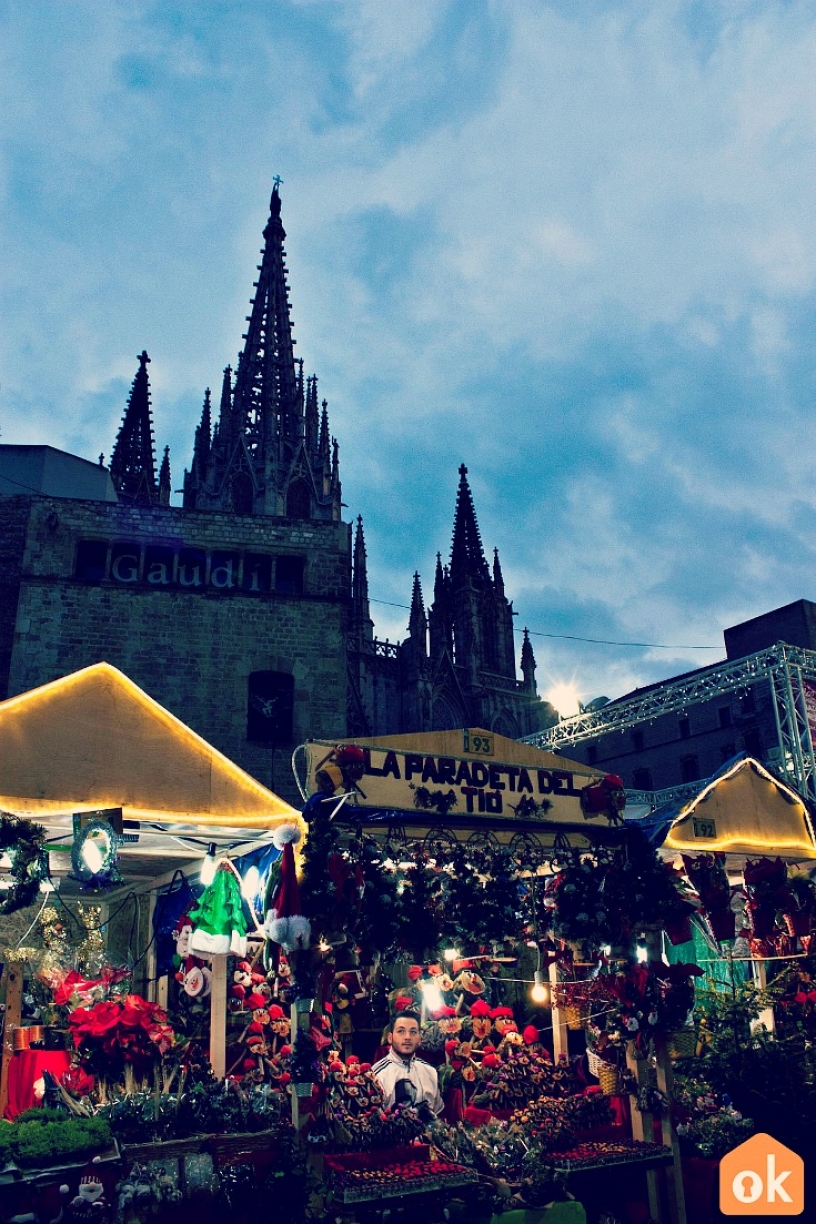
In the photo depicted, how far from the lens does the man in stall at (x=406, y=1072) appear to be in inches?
372

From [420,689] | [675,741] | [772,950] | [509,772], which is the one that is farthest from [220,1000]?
[420,689]

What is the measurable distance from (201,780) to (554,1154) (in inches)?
186

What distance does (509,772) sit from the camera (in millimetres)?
9562

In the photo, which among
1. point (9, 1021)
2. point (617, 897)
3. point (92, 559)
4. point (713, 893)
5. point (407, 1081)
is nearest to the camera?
point (9, 1021)

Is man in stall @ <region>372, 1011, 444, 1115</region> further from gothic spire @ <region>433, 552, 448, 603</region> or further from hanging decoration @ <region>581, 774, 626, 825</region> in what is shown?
gothic spire @ <region>433, 552, 448, 603</region>

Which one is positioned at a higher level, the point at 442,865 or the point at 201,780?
the point at 201,780

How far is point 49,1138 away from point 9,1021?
1.75 metres

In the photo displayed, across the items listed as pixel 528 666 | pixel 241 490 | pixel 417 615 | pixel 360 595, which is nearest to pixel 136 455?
pixel 241 490

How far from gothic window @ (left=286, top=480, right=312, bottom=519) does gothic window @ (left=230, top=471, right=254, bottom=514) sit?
2474mm

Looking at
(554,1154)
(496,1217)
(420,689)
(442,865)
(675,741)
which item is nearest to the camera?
(496,1217)

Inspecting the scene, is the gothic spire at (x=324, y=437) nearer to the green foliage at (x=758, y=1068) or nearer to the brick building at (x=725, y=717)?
the brick building at (x=725, y=717)

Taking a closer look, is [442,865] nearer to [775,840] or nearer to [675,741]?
[775,840]

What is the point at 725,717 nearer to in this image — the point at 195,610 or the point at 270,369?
the point at 195,610

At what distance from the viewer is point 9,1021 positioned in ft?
26.8
